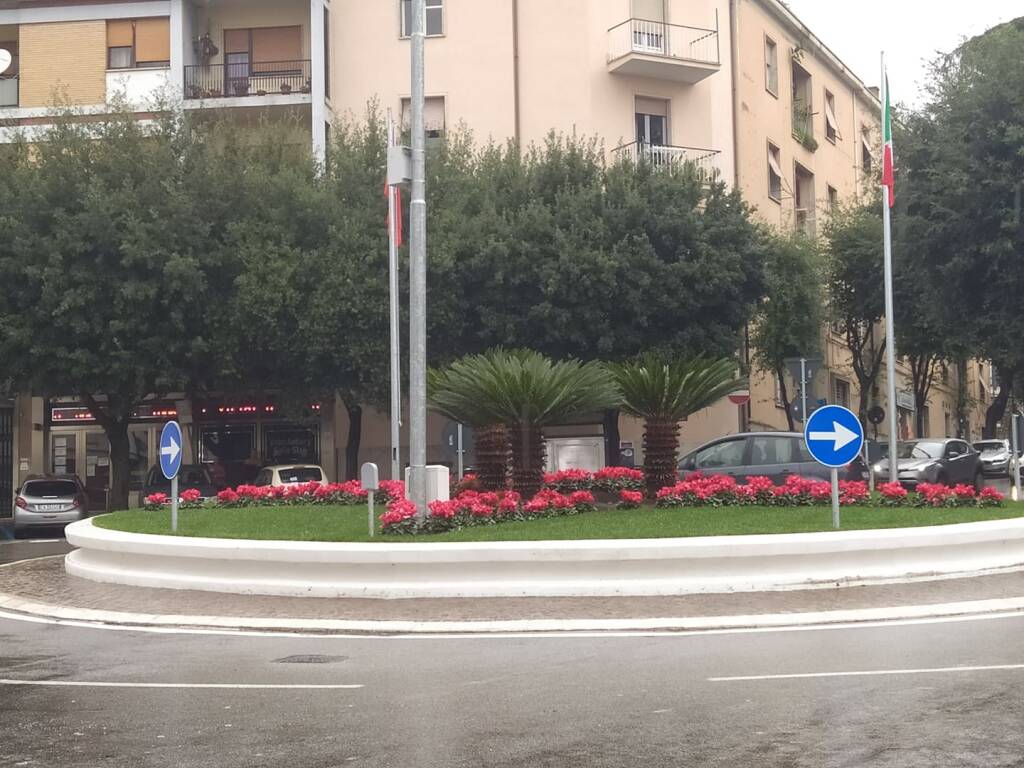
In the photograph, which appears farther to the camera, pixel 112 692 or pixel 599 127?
pixel 599 127

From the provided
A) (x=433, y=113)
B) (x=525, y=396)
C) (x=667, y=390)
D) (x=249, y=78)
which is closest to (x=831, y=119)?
(x=433, y=113)

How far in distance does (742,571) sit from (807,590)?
2.21 ft

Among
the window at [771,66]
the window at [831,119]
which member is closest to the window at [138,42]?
the window at [771,66]

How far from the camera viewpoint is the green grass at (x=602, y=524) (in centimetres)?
1415

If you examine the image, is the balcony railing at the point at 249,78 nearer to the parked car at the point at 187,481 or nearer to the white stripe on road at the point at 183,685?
the parked car at the point at 187,481

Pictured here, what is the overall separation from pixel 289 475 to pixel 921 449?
15.1 meters

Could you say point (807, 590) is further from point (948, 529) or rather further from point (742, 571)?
point (948, 529)

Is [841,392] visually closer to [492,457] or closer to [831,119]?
[831,119]

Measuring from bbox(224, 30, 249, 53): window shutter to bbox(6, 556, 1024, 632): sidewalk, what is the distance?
2600 centimetres

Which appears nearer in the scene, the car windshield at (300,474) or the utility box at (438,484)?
the utility box at (438,484)

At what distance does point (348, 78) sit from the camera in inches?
1460

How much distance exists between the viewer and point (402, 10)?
3725 cm

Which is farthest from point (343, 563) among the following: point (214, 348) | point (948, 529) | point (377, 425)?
point (377, 425)

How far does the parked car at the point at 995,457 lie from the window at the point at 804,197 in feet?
31.5
